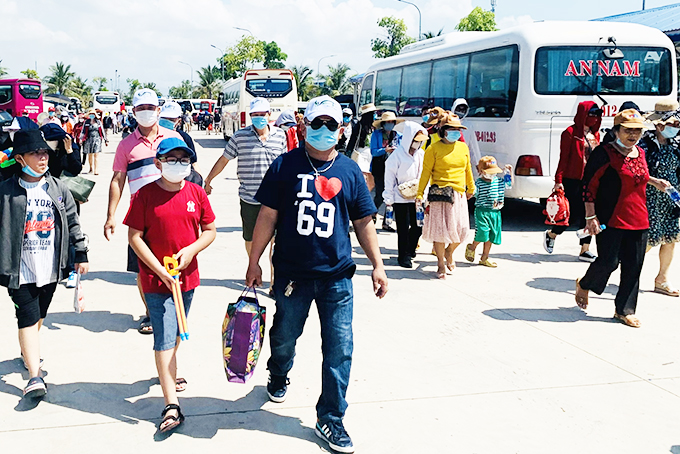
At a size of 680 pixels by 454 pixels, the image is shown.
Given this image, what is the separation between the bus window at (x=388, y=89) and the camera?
58.1ft

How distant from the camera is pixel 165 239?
3936mm

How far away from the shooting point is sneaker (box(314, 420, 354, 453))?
3.65 meters

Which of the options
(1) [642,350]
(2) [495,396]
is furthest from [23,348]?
(1) [642,350]

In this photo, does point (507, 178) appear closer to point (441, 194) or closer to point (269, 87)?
point (441, 194)

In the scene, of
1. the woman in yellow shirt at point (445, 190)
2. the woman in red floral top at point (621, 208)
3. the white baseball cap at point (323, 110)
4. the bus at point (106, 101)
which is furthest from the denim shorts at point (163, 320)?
the bus at point (106, 101)

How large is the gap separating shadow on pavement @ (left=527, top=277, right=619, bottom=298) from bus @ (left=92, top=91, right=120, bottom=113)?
167 ft

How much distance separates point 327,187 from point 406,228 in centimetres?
469

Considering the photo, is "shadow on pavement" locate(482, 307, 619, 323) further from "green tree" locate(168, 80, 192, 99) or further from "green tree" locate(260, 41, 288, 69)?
"green tree" locate(168, 80, 192, 99)

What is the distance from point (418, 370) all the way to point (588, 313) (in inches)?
92.9

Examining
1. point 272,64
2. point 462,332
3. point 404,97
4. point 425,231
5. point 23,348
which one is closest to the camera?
A: point 23,348

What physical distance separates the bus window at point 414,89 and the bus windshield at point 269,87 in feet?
54.1

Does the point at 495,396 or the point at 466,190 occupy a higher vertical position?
the point at 466,190

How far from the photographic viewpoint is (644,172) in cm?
598

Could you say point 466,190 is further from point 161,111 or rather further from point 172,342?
point 172,342
